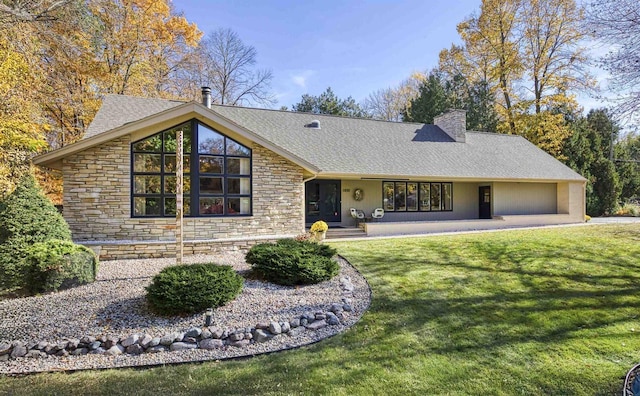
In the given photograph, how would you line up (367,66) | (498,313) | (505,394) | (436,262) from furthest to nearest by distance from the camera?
(367,66), (436,262), (498,313), (505,394)

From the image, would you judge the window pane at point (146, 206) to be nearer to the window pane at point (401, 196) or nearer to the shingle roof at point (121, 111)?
the shingle roof at point (121, 111)

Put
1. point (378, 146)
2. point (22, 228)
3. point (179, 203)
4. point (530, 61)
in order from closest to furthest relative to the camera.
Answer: point (22, 228), point (179, 203), point (378, 146), point (530, 61)

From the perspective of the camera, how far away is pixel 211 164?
367 inches

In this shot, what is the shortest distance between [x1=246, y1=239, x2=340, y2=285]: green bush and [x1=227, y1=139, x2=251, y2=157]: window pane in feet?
12.7

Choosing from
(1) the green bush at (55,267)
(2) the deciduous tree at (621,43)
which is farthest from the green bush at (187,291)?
(2) the deciduous tree at (621,43)

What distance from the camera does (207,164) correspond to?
927cm

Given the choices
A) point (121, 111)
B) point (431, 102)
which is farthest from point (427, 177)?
point (431, 102)

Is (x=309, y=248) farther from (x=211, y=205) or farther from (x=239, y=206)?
(x=211, y=205)

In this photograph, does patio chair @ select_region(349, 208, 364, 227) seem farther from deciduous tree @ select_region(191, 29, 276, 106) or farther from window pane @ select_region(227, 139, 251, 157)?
deciduous tree @ select_region(191, 29, 276, 106)

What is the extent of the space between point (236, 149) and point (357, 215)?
599 centimetres

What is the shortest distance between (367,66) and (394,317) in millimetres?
18925

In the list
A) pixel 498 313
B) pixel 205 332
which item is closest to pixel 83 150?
pixel 205 332

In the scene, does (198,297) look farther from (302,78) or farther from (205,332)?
(302,78)

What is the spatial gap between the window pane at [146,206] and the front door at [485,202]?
14.2 meters
